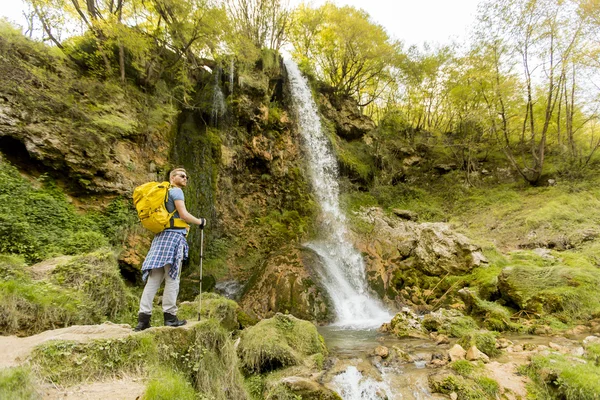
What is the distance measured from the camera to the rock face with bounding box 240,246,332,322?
8125 mm

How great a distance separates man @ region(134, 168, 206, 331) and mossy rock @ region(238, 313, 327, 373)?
1500 millimetres

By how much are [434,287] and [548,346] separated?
4316 millimetres

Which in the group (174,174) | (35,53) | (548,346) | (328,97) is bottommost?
(548,346)

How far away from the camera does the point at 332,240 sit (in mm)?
12844

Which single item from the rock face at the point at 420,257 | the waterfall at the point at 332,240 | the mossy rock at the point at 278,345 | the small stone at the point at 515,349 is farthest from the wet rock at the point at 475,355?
the rock face at the point at 420,257

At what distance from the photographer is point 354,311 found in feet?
28.7

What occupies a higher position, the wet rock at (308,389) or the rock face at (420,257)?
the rock face at (420,257)

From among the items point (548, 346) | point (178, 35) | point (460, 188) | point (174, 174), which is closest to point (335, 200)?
point (460, 188)

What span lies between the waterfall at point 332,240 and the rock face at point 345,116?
4.66 feet

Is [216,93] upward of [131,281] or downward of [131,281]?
upward

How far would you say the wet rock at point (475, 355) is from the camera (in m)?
4.26

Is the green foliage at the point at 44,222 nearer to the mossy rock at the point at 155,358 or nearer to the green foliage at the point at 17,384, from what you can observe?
Result: the mossy rock at the point at 155,358

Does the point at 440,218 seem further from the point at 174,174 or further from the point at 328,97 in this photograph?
the point at 174,174

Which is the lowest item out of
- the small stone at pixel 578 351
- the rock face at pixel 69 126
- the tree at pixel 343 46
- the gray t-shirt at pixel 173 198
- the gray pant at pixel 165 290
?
the small stone at pixel 578 351
